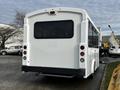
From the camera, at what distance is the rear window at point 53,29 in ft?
32.8

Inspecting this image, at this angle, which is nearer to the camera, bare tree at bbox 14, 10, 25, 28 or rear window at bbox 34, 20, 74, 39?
rear window at bbox 34, 20, 74, 39

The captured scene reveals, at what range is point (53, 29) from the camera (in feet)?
34.2

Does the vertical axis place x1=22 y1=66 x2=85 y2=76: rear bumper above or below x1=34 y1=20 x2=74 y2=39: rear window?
below

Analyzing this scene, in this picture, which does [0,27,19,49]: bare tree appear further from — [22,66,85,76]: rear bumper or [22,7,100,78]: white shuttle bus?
[22,66,85,76]: rear bumper

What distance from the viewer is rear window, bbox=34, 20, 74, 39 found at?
393 inches

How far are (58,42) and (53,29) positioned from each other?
2.12 ft

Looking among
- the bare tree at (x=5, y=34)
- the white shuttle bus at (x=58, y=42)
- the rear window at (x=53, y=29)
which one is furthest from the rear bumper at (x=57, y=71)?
the bare tree at (x=5, y=34)

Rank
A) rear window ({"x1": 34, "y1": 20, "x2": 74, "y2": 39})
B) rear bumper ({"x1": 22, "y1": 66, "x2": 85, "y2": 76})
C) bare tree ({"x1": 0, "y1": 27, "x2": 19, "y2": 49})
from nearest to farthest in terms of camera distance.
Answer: rear bumper ({"x1": 22, "y1": 66, "x2": 85, "y2": 76}), rear window ({"x1": 34, "y1": 20, "x2": 74, "y2": 39}), bare tree ({"x1": 0, "y1": 27, "x2": 19, "y2": 49})

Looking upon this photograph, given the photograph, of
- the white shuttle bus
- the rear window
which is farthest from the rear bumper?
the rear window

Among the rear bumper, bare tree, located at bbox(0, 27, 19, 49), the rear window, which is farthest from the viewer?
bare tree, located at bbox(0, 27, 19, 49)

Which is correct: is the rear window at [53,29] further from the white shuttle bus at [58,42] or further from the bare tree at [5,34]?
the bare tree at [5,34]

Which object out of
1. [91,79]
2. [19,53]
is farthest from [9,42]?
[91,79]

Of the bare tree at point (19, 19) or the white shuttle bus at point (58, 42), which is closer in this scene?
the white shuttle bus at point (58, 42)

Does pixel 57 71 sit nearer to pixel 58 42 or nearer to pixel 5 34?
pixel 58 42
